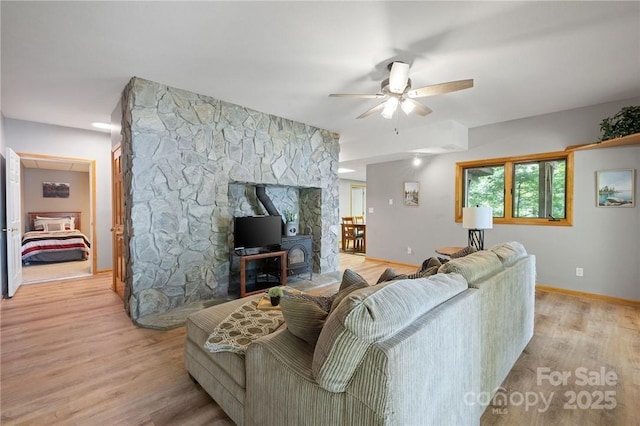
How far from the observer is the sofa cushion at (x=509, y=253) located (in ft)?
7.20

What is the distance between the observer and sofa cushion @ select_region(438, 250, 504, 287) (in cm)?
171

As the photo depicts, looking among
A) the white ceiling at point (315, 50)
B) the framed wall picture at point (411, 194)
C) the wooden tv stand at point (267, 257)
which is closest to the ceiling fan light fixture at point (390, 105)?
the white ceiling at point (315, 50)

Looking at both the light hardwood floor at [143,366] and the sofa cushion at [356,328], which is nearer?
the sofa cushion at [356,328]

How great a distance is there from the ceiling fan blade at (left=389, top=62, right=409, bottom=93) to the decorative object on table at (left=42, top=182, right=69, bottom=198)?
9134 mm

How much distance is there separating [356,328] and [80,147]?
5.91 m

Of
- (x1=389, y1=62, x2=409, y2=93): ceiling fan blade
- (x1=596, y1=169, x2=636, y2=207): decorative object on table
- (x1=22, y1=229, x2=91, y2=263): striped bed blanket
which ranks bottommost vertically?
(x1=22, y1=229, x2=91, y2=263): striped bed blanket

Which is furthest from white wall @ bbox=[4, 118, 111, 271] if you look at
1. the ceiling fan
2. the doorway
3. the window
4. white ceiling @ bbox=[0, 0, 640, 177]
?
the doorway

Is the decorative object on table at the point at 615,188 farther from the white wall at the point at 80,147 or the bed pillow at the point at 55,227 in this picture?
the bed pillow at the point at 55,227

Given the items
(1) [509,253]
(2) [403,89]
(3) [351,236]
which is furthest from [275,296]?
(3) [351,236]

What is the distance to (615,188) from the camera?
3650mm

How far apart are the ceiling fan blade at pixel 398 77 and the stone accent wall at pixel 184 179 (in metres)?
2.13

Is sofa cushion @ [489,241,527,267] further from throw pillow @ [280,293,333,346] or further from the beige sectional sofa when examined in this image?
throw pillow @ [280,293,333,346]

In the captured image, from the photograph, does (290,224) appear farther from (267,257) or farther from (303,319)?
A: (303,319)

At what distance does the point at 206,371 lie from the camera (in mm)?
1795
